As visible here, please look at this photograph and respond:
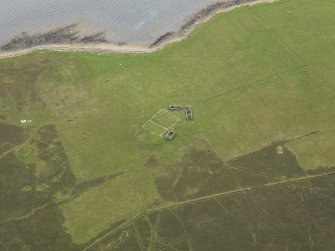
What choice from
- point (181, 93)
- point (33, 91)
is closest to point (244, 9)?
point (181, 93)

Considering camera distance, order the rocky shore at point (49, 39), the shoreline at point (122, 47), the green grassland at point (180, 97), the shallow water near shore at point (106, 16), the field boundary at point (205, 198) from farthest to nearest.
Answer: the shallow water near shore at point (106, 16) < the rocky shore at point (49, 39) < the shoreline at point (122, 47) < the green grassland at point (180, 97) < the field boundary at point (205, 198)

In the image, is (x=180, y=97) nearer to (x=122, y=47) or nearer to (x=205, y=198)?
(x=122, y=47)

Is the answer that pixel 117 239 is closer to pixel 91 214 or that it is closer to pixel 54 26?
pixel 91 214

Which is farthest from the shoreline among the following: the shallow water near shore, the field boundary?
the field boundary

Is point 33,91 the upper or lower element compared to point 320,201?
upper

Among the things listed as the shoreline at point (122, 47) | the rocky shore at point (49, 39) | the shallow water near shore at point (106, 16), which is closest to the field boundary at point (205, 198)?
the shoreline at point (122, 47)

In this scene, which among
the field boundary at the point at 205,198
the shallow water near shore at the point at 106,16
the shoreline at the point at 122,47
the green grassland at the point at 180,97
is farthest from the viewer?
the shallow water near shore at the point at 106,16

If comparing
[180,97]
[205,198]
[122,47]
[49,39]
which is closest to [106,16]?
[122,47]

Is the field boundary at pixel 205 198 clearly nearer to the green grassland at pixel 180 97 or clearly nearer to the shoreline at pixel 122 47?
the green grassland at pixel 180 97
